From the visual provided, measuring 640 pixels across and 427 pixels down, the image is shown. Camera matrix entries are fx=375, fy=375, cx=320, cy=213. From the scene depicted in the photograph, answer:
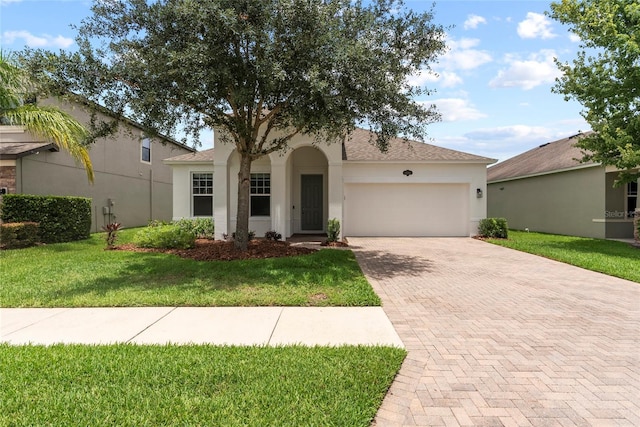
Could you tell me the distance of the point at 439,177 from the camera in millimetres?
15523

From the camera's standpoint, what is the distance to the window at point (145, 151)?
2100 cm

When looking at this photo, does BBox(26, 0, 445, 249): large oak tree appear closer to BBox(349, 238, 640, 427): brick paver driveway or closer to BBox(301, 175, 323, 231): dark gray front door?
BBox(349, 238, 640, 427): brick paver driveway

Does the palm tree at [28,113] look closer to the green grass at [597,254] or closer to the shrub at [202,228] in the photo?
the shrub at [202,228]

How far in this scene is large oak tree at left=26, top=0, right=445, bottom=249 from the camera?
22.1ft

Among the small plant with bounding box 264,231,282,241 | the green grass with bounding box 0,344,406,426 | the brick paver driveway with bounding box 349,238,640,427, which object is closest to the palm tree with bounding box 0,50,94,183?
the small plant with bounding box 264,231,282,241

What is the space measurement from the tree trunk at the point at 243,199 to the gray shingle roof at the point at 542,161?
13681 millimetres

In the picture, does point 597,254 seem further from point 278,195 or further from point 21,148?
point 21,148

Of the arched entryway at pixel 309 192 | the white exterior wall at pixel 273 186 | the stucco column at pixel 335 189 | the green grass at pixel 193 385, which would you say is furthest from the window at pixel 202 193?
the green grass at pixel 193 385

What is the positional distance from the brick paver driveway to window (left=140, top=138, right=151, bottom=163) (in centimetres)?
1768

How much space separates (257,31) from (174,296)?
488 centimetres

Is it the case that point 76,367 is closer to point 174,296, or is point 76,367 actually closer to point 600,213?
point 174,296

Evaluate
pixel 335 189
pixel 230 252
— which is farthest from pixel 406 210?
pixel 230 252

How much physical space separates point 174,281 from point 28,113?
724 cm

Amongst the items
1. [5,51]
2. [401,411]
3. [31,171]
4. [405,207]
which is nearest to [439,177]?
[405,207]
